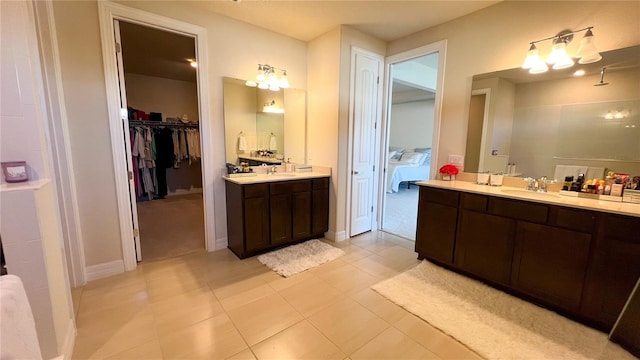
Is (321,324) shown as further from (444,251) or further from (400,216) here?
(400,216)

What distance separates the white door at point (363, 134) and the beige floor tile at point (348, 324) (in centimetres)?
156

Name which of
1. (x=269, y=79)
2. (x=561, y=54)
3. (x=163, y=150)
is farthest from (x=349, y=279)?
(x=163, y=150)

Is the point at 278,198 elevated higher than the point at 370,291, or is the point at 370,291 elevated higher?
the point at 278,198

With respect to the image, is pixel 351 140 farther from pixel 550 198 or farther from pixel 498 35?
pixel 550 198

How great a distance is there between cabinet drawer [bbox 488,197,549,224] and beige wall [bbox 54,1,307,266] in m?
2.84

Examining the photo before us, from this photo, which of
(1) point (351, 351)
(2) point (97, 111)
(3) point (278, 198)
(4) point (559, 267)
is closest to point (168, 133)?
(2) point (97, 111)

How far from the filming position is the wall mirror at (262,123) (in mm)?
3103

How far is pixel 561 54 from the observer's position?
211 cm

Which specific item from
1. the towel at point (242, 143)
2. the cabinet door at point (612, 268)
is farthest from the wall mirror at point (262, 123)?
the cabinet door at point (612, 268)

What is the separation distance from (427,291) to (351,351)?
100 cm

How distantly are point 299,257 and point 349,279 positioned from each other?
0.67 m

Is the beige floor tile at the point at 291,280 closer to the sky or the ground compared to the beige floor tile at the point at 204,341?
closer to the sky

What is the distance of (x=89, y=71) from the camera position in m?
2.27

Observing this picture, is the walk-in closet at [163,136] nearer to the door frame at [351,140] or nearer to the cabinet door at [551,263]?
the door frame at [351,140]
